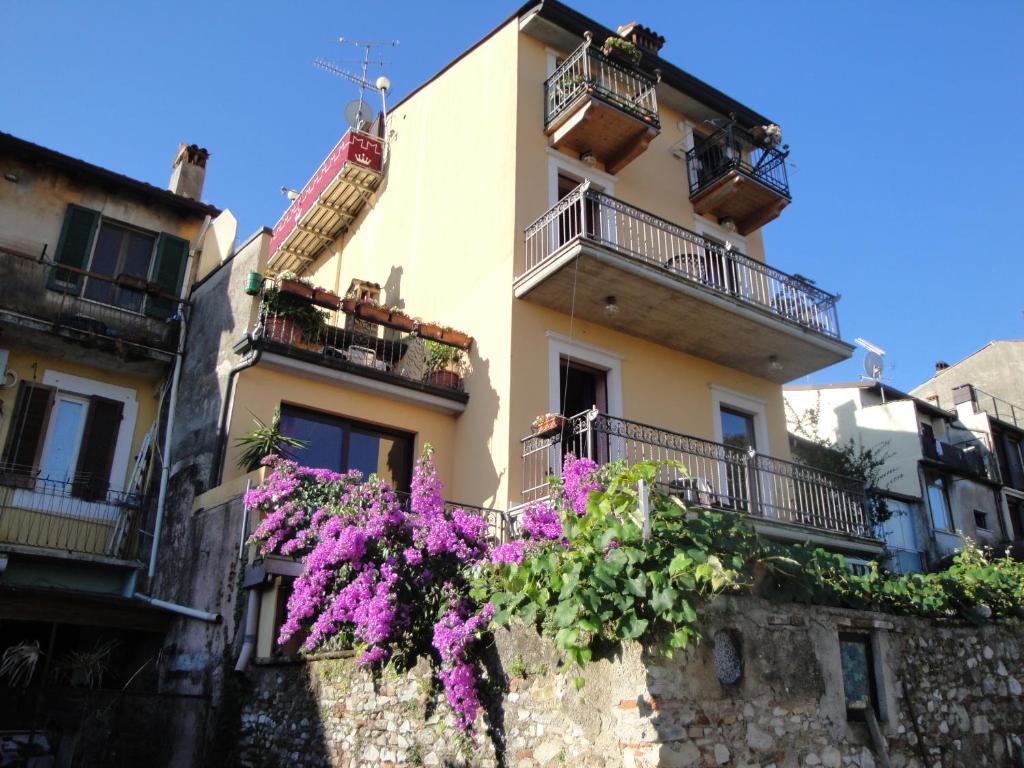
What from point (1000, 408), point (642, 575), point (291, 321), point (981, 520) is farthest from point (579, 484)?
point (1000, 408)

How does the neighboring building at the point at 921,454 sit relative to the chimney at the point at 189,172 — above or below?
below

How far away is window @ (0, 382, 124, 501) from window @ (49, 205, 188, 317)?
1773 mm

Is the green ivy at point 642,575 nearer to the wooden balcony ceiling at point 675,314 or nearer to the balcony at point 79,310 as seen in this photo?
the wooden balcony ceiling at point 675,314

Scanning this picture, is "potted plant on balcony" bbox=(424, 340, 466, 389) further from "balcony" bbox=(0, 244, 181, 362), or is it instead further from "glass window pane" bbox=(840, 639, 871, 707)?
"glass window pane" bbox=(840, 639, 871, 707)

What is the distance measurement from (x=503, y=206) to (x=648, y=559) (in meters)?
9.03

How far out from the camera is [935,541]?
22406mm

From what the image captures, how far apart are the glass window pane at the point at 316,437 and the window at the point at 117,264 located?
3.95 meters

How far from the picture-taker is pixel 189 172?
16969mm

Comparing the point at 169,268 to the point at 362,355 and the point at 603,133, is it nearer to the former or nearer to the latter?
the point at 362,355

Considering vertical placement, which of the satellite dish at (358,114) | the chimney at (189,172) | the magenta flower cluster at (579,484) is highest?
the satellite dish at (358,114)

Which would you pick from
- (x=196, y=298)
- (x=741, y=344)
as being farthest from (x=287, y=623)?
(x=741, y=344)

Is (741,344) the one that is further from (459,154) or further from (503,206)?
(459,154)

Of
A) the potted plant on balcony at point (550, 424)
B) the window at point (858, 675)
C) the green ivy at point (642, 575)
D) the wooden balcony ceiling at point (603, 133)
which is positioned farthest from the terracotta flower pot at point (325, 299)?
the window at point (858, 675)

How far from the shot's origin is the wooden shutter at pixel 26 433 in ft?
39.7
